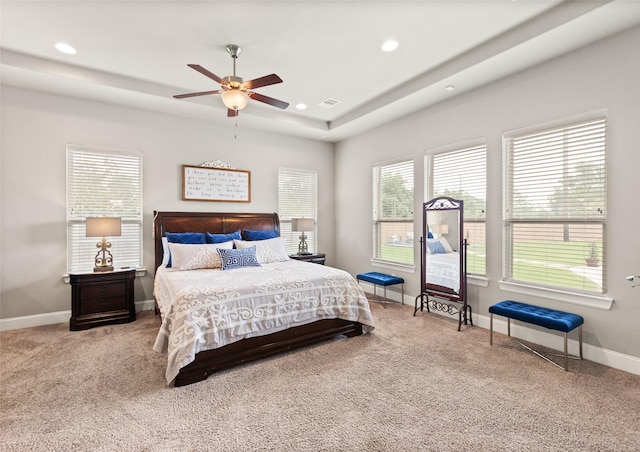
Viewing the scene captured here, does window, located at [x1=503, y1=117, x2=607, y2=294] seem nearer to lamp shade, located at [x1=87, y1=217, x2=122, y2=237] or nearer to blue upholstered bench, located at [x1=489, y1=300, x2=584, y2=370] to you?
blue upholstered bench, located at [x1=489, y1=300, x2=584, y2=370]

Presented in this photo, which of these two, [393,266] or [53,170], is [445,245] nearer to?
[393,266]

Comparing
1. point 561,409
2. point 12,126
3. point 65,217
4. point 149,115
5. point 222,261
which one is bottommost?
point 561,409

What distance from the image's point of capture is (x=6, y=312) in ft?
12.6

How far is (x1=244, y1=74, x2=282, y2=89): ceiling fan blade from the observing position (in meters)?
2.82

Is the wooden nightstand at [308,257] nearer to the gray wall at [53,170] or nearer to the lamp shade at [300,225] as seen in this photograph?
the lamp shade at [300,225]

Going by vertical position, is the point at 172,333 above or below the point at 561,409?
above

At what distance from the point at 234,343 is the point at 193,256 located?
1.60 meters

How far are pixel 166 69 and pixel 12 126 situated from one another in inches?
81.2

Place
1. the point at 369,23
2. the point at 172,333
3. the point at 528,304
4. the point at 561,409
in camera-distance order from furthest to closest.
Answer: the point at 528,304 → the point at 369,23 → the point at 172,333 → the point at 561,409

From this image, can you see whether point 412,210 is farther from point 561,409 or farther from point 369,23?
point 561,409

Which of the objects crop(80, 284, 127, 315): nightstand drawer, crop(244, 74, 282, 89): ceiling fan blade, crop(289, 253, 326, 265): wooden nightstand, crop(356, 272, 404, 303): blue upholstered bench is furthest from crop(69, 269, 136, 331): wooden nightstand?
crop(356, 272, 404, 303): blue upholstered bench

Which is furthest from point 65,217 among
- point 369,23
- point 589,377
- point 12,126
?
point 589,377

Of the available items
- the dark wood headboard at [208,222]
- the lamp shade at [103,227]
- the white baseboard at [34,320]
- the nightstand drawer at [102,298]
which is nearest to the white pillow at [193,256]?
the dark wood headboard at [208,222]

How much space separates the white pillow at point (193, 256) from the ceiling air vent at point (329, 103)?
8.65ft
